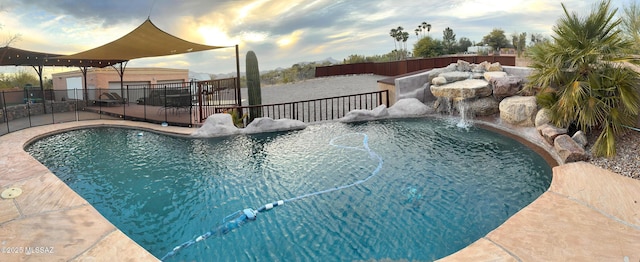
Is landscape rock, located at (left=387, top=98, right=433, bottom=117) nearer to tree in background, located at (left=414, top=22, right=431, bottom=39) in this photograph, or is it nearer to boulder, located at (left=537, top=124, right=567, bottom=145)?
boulder, located at (left=537, top=124, right=567, bottom=145)

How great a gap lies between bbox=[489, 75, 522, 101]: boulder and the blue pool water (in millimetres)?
1308

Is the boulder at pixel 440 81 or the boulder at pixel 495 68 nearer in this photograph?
the boulder at pixel 440 81

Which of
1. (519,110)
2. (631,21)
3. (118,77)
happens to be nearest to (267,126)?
(519,110)

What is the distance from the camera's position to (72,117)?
12484 millimetres

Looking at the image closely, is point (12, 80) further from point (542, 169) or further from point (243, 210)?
point (542, 169)

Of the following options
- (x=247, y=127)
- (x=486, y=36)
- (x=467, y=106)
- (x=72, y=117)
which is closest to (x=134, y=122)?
(x=72, y=117)

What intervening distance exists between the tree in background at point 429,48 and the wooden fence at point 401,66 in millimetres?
7321


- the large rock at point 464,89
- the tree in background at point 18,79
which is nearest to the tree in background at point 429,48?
the large rock at point 464,89

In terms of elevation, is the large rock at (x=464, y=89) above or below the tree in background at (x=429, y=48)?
below

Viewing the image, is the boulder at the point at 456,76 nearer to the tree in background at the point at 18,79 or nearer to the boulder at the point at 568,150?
the boulder at the point at 568,150

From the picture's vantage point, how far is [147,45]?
11273mm

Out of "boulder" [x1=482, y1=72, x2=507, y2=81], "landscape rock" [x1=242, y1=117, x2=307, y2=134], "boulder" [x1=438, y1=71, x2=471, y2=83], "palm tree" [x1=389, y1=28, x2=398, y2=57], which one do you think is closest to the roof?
"landscape rock" [x1=242, y1=117, x2=307, y2=134]

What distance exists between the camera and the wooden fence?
15211 mm

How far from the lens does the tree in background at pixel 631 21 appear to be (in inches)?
256
